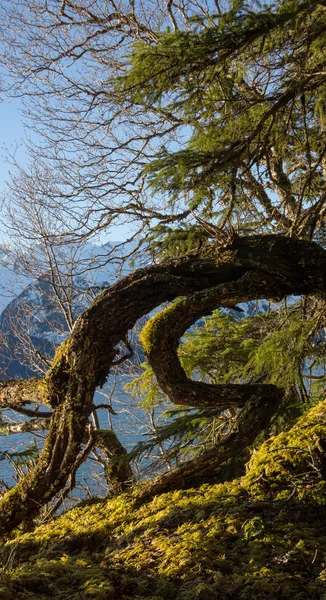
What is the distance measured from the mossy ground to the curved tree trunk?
33 centimetres

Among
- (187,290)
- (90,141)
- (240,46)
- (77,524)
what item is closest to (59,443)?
(77,524)

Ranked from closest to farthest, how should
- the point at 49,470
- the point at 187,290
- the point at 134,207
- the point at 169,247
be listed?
1. the point at 49,470
2. the point at 187,290
3. the point at 169,247
4. the point at 134,207

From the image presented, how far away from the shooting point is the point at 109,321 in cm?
322

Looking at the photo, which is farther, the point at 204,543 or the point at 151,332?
the point at 151,332

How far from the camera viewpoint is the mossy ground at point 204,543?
1676 mm

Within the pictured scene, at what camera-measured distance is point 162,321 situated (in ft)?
10.8

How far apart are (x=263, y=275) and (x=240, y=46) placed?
1633mm

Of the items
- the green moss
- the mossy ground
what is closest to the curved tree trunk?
the green moss

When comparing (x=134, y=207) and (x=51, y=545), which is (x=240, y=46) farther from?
(x=134, y=207)


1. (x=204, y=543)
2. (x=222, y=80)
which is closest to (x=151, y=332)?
(x=204, y=543)

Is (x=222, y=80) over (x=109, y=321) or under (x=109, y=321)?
over

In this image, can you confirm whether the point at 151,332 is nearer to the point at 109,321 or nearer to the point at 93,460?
the point at 109,321

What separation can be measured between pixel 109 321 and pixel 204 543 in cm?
161

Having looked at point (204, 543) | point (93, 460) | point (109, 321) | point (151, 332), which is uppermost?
point (93, 460)
